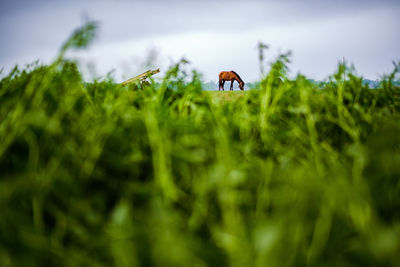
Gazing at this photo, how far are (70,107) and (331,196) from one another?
53 cm

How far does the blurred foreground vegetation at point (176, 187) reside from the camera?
0.33 meters

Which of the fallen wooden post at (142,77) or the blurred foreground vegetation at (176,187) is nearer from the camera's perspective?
the blurred foreground vegetation at (176,187)

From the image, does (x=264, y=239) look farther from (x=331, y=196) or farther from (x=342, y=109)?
(x=342, y=109)

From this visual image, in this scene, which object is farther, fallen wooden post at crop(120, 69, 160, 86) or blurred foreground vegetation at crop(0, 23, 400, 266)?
fallen wooden post at crop(120, 69, 160, 86)

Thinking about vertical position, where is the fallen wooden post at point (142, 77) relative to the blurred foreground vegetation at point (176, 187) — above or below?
above

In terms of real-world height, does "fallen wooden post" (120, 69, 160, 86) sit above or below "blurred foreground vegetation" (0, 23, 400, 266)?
above

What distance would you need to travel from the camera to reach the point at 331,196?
36 centimetres

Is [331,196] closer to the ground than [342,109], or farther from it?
closer to the ground

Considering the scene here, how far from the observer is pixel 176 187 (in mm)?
491

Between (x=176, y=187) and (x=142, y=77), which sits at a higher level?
Answer: (x=142, y=77)

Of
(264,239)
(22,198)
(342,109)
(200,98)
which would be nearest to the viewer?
(264,239)

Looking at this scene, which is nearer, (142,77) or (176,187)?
(176,187)

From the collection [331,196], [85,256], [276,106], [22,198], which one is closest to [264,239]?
[331,196]

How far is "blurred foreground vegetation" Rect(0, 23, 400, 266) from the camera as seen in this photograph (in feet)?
1.10
